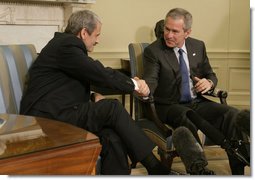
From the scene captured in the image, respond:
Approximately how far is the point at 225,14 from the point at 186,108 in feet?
6.80

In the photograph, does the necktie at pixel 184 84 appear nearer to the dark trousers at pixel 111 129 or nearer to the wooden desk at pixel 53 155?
the dark trousers at pixel 111 129

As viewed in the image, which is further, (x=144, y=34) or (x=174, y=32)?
(x=144, y=34)

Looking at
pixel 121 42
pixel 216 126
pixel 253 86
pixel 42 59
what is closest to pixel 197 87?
pixel 216 126

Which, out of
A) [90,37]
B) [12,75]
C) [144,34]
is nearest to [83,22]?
[90,37]

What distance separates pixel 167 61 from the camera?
201 cm

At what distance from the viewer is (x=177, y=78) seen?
6.62ft

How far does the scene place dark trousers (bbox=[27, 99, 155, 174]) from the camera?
145 cm

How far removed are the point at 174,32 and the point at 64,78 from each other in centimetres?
72

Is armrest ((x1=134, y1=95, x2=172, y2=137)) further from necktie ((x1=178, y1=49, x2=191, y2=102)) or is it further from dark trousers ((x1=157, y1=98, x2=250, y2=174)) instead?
necktie ((x1=178, y1=49, x2=191, y2=102))

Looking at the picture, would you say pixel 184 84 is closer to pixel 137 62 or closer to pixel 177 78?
pixel 177 78

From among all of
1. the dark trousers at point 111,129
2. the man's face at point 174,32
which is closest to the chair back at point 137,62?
the man's face at point 174,32

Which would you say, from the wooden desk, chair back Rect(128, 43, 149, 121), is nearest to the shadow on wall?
chair back Rect(128, 43, 149, 121)

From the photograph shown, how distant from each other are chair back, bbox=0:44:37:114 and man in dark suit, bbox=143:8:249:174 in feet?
2.13

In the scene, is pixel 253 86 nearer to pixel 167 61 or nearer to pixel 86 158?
pixel 86 158
